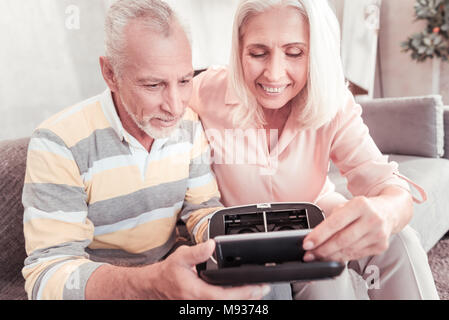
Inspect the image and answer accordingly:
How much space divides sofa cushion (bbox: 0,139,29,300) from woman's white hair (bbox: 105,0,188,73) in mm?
342

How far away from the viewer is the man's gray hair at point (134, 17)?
1.75 feet

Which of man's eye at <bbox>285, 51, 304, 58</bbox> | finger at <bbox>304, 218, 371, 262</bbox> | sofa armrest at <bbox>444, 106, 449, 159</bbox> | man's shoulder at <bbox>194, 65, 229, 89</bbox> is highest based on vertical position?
man's eye at <bbox>285, 51, 304, 58</bbox>

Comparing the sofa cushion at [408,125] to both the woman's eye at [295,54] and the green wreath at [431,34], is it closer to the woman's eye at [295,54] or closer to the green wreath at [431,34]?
the woman's eye at [295,54]

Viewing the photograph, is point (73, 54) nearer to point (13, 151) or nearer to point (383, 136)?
point (13, 151)

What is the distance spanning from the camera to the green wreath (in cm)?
208

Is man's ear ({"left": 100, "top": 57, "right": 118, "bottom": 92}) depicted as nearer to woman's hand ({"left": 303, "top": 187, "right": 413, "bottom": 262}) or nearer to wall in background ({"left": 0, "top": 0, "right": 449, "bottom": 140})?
wall in background ({"left": 0, "top": 0, "right": 449, "bottom": 140})

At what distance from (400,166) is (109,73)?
3.20 feet

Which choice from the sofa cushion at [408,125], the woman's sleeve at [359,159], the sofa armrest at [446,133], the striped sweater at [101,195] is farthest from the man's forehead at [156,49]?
the sofa armrest at [446,133]

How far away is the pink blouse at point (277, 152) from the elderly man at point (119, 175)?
75 millimetres

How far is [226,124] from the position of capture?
712mm

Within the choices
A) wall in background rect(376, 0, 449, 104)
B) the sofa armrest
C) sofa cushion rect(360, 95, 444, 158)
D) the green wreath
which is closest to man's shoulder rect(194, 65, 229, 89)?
sofa cushion rect(360, 95, 444, 158)

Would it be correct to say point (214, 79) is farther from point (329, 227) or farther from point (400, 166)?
point (400, 166)

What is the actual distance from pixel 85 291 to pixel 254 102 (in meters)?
0.47

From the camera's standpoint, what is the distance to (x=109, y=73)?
23.5 inches
